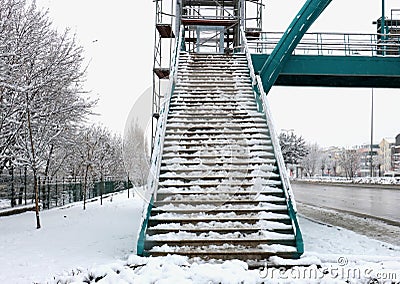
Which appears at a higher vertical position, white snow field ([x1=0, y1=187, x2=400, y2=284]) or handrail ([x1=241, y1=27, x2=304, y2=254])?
handrail ([x1=241, y1=27, x2=304, y2=254])

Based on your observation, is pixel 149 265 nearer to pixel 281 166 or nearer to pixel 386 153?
pixel 281 166

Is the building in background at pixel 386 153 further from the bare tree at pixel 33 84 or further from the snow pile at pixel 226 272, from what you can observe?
the snow pile at pixel 226 272

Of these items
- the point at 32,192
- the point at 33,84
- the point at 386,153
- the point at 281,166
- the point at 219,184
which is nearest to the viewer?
the point at 219,184

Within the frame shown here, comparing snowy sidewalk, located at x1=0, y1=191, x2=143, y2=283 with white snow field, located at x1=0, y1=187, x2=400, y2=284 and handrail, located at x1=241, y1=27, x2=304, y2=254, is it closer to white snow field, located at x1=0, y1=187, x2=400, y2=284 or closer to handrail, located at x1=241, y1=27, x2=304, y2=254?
white snow field, located at x1=0, y1=187, x2=400, y2=284

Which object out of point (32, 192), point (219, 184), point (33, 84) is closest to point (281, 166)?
point (219, 184)

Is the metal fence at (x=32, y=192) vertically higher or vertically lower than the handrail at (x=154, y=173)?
lower

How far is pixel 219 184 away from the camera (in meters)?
7.80

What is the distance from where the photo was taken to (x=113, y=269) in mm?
5512

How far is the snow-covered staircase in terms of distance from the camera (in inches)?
251

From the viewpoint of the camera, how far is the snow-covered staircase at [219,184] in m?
6.36

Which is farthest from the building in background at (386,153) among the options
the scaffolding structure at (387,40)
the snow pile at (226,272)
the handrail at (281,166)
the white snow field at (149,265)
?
the snow pile at (226,272)

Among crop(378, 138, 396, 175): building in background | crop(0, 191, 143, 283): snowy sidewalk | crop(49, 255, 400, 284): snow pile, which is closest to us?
crop(49, 255, 400, 284): snow pile

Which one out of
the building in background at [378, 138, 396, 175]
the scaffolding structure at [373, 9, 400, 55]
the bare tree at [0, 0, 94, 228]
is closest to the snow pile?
the bare tree at [0, 0, 94, 228]

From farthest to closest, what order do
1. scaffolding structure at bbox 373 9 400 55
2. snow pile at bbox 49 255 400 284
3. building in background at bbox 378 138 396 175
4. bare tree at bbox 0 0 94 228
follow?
building in background at bbox 378 138 396 175
scaffolding structure at bbox 373 9 400 55
bare tree at bbox 0 0 94 228
snow pile at bbox 49 255 400 284
